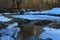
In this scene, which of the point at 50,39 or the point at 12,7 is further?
the point at 12,7

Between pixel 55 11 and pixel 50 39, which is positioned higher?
pixel 50 39

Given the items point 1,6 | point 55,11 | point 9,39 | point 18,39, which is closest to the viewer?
point 9,39

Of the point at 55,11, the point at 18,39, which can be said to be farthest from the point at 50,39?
Result: the point at 55,11

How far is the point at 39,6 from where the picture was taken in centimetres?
3612

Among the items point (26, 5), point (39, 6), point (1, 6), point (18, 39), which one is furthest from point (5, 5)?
point (18, 39)

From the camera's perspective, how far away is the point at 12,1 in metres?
36.4

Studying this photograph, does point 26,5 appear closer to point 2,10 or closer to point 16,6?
point 16,6

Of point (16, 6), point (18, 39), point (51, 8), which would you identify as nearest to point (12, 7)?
point (16, 6)

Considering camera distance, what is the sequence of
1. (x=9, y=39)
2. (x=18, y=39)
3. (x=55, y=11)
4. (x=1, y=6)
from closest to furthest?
(x=9, y=39) → (x=18, y=39) → (x=55, y=11) → (x=1, y=6)

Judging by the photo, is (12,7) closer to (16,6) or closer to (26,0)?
(16,6)

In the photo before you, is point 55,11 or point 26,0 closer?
point 55,11

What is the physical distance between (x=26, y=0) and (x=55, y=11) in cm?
653

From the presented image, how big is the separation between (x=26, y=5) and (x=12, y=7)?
2.50 meters

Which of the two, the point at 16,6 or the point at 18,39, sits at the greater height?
the point at 18,39
